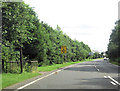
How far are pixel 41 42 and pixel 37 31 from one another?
6.26 feet

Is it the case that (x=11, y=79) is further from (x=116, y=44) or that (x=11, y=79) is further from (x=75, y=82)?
(x=116, y=44)

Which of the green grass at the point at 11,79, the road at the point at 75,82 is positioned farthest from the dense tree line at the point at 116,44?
the green grass at the point at 11,79

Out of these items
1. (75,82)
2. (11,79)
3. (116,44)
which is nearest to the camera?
(75,82)

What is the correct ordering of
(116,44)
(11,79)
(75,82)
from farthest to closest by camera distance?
1. (116,44)
2. (11,79)
3. (75,82)

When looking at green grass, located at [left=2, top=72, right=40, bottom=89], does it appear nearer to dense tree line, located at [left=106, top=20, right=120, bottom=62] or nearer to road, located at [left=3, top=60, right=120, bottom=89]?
road, located at [left=3, top=60, right=120, bottom=89]

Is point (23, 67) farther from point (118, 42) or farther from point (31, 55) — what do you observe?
point (118, 42)

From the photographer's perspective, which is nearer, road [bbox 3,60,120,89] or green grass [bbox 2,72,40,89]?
road [bbox 3,60,120,89]

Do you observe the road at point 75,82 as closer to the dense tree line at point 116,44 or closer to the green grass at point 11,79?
the green grass at point 11,79

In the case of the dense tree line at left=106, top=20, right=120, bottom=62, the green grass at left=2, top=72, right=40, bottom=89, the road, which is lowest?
the road

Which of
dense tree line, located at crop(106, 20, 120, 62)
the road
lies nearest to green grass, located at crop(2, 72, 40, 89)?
the road

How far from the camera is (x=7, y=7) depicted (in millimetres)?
15555

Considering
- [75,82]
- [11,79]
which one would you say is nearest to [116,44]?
[75,82]

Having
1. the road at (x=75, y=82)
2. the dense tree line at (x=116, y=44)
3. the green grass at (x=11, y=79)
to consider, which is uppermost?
the dense tree line at (x=116, y=44)

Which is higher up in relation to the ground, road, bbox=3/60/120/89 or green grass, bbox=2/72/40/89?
green grass, bbox=2/72/40/89
